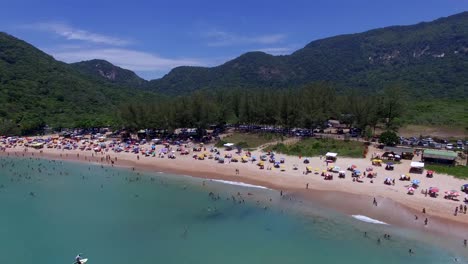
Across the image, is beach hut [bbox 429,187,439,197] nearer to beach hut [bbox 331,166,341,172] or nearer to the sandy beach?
the sandy beach

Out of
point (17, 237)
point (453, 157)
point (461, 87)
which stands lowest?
point (17, 237)

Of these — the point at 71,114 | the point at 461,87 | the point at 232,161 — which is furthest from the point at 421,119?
the point at 71,114

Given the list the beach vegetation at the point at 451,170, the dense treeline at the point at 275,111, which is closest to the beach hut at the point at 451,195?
the beach vegetation at the point at 451,170

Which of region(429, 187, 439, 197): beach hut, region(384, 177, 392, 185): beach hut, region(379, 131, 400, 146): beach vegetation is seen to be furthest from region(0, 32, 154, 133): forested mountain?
region(429, 187, 439, 197): beach hut

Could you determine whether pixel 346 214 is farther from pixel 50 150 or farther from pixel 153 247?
pixel 50 150

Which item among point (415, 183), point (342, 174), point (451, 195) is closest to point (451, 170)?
point (415, 183)
